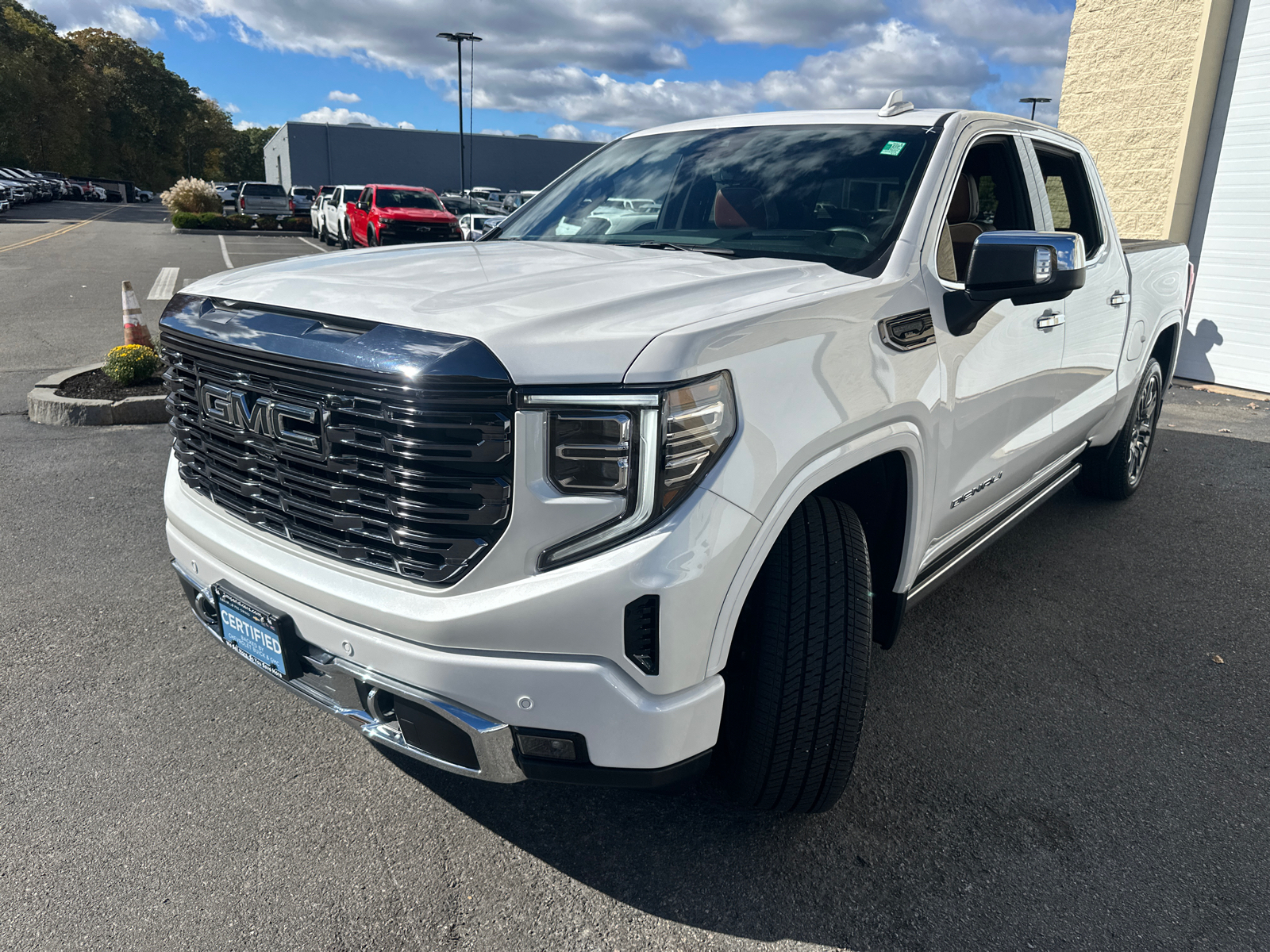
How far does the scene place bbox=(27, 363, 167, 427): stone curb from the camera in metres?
6.38

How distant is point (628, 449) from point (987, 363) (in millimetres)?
1567

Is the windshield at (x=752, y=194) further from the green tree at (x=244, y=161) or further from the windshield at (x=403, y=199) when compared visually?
the green tree at (x=244, y=161)

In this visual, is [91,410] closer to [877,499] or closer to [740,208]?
[740,208]

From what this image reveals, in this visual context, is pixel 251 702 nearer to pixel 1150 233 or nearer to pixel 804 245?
pixel 804 245

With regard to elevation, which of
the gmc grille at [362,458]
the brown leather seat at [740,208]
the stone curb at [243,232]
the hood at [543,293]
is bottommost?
the stone curb at [243,232]

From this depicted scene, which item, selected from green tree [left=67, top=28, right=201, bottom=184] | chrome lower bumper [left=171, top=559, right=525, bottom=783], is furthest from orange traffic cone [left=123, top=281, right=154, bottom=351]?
Answer: green tree [left=67, top=28, right=201, bottom=184]

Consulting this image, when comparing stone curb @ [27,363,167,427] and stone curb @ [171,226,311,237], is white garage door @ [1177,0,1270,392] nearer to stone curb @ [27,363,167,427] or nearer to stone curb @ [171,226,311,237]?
stone curb @ [27,363,167,427]

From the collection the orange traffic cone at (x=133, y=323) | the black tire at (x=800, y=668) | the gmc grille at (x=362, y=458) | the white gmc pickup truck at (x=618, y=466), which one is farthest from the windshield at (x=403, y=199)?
the black tire at (x=800, y=668)

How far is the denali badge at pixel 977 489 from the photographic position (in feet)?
9.37

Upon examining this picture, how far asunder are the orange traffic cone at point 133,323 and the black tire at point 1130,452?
22.8ft

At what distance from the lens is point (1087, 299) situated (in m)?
3.73

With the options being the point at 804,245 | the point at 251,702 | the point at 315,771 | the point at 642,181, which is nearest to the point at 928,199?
the point at 804,245

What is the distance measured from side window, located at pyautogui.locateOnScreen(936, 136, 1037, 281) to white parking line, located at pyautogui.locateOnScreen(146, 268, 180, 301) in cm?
1290

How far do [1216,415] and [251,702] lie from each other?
8.45 m
